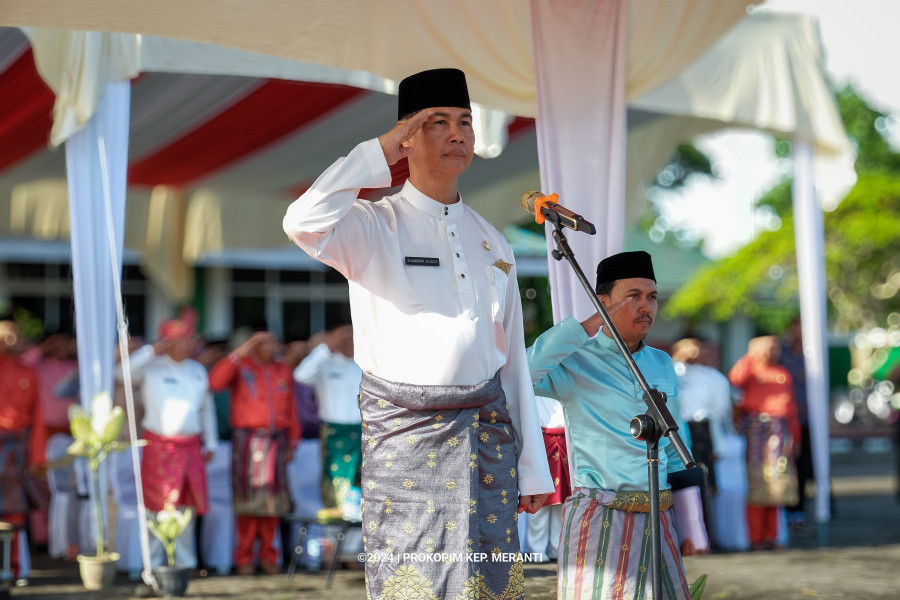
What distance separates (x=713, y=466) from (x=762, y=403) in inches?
30.2

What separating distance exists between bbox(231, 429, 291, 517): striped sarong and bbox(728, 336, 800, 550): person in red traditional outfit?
3.80 metres

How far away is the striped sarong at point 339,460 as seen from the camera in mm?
7395

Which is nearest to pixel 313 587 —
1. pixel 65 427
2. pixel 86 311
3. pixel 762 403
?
pixel 86 311

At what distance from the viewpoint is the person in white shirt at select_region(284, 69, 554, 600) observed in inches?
104

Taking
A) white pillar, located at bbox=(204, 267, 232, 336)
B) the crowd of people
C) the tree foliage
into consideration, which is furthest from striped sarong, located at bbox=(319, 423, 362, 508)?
the tree foliage

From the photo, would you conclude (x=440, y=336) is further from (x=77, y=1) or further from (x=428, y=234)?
(x=77, y=1)

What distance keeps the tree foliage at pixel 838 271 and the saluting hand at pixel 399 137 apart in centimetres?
1966

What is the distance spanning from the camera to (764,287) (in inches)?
926

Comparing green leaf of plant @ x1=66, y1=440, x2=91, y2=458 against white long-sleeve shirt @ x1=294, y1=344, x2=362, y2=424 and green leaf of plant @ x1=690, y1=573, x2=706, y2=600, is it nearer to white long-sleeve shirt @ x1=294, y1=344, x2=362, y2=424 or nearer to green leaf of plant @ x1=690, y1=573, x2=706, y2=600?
white long-sleeve shirt @ x1=294, y1=344, x2=362, y2=424

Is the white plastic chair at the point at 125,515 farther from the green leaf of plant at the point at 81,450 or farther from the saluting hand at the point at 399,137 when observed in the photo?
the saluting hand at the point at 399,137

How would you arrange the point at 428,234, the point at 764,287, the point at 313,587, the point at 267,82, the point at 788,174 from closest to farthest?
the point at 428,234 → the point at 313,587 → the point at 267,82 → the point at 764,287 → the point at 788,174

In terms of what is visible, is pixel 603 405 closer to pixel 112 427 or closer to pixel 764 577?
pixel 112 427

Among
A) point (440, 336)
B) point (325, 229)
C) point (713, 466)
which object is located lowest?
point (713, 466)

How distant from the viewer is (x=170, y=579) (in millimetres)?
6320
